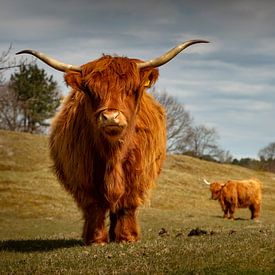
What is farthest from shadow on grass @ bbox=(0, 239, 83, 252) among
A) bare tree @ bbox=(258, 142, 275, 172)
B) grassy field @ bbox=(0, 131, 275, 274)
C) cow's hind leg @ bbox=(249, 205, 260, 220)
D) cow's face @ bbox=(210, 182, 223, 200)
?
bare tree @ bbox=(258, 142, 275, 172)

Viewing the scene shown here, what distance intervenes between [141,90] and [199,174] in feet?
184

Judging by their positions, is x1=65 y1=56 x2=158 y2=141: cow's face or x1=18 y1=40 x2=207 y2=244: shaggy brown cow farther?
x1=18 y1=40 x2=207 y2=244: shaggy brown cow

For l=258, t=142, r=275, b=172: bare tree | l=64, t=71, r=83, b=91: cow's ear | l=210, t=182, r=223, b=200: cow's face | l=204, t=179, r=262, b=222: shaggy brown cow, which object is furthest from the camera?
l=258, t=142, r=275, b=172: bare tree

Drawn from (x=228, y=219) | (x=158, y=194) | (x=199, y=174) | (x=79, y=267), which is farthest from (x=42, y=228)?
(x=199, y=174)

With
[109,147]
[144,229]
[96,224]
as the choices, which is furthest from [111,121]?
[144,229]

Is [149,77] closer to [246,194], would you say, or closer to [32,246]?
[32,246]

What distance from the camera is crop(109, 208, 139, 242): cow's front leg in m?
10.1

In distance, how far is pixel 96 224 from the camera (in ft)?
31.9

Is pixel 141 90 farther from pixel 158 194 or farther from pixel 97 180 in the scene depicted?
pixel 158 194

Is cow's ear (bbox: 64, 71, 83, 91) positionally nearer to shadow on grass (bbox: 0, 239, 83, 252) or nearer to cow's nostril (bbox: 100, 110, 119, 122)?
cow's nostril (bbox: 100, 110, 119, 122)


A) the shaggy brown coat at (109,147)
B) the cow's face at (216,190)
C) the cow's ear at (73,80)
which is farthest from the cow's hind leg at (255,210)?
the cow's ear at (73,80)

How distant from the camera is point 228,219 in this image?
102 ft

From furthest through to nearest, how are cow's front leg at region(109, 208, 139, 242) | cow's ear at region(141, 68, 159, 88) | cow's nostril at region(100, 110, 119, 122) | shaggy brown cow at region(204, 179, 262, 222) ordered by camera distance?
1. shaggy brown cow at region(204, 179, 262, 222)
2. cow's front leg at region(109, 208, 139, 242)
3. cow's ear at region(141, 68, 159, 88)
4. cow's nostril at region(100, 110, 119, 122)

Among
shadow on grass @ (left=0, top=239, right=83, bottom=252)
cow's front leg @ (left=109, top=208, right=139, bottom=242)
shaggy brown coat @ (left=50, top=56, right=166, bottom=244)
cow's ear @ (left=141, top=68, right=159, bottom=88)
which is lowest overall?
shadow on grass @ (left=0, top=239, right=83, bottom=252)
